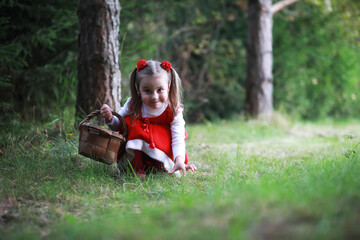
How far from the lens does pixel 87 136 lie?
106 inches

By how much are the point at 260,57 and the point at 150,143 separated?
506 centimetres

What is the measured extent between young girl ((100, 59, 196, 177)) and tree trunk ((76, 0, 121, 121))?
788mm

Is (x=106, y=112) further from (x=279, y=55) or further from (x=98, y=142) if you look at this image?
(x=279, y=55)

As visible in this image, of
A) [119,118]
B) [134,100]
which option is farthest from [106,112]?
[134,100]

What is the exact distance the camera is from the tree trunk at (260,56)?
725cm

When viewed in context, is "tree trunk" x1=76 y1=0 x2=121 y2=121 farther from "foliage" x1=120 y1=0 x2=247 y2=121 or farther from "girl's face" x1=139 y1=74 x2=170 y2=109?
"foliage" x1=120 y1=0 x2=247 y2=121

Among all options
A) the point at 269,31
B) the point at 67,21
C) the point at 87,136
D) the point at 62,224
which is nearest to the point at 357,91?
the point at 269,31

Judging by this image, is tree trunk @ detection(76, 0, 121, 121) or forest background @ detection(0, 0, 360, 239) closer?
forest background @ detection(0, 0, 360, 239)

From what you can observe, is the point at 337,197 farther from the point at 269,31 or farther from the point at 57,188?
the point at 269,31

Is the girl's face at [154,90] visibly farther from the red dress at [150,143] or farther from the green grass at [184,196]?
the green grass at [184,196]

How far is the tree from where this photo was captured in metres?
7.25

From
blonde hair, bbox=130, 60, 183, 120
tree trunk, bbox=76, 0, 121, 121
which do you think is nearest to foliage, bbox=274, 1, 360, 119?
tree trunk, bbox=76, 0, 121, 121

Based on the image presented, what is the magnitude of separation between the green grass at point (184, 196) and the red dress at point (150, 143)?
6.7 inches

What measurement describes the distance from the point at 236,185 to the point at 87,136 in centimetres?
127
